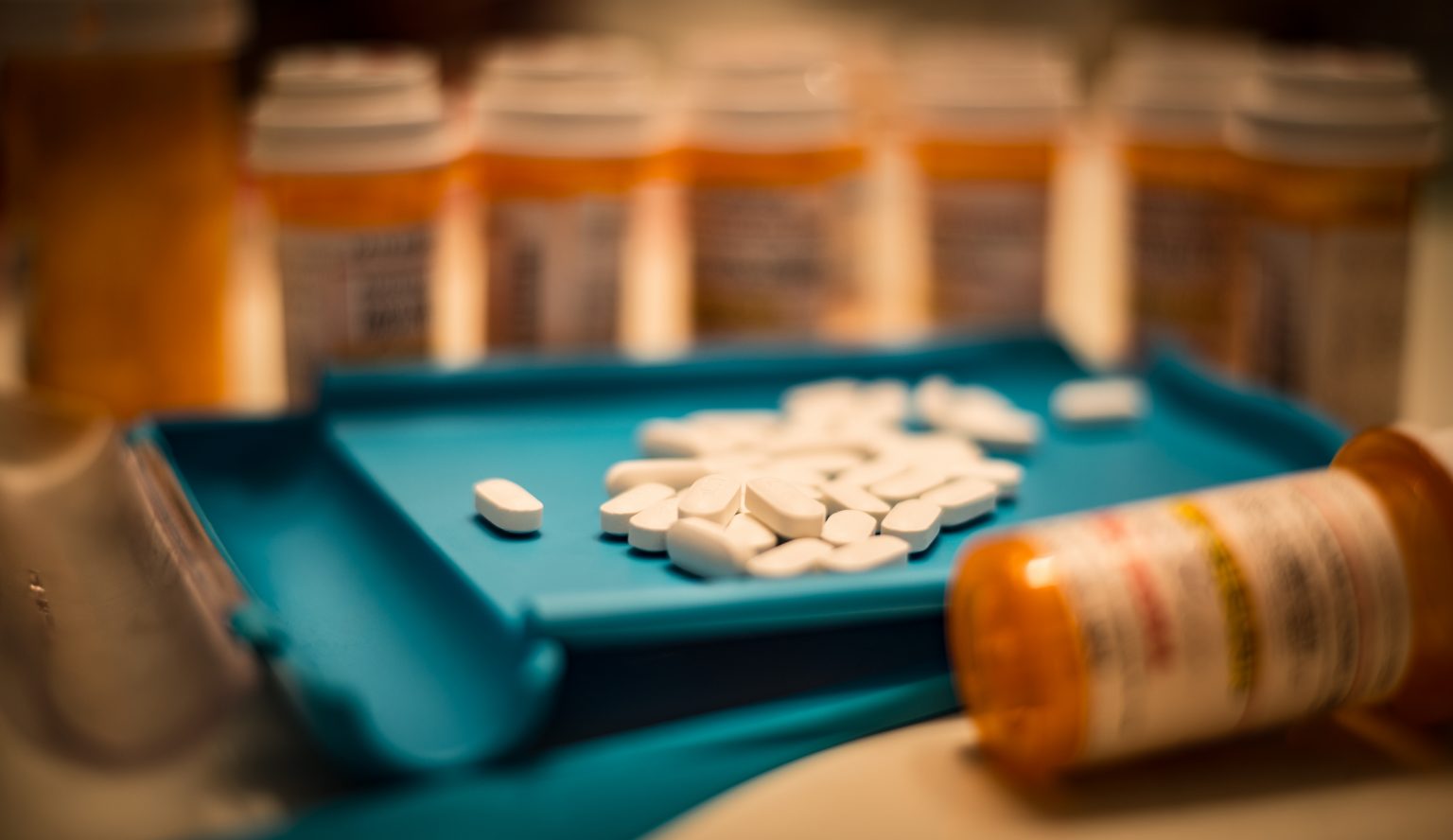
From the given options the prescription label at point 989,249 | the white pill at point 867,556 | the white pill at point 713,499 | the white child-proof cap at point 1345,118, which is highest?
the white child-proof cap at point 1345,118

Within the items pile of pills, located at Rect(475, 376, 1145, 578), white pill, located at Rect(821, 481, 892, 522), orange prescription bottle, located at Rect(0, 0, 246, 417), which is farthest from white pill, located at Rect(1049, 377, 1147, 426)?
orange prescription bottle, located at Rect(0, 0, 246, 417)

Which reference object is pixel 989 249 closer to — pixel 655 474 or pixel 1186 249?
pixel 1186 249

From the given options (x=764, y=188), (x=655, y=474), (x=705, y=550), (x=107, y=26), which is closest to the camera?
(x=705, y=550)

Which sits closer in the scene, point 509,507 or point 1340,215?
point 509,507

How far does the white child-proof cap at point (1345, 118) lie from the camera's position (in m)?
0.78

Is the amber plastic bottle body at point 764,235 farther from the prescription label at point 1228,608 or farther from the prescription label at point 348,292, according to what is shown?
the prescription label at point 1228,608

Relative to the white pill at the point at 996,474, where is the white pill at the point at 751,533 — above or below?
above

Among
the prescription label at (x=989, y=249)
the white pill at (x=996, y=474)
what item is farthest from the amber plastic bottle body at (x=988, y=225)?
the white pill at (x=996, y=474)

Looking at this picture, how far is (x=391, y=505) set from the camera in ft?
2.01

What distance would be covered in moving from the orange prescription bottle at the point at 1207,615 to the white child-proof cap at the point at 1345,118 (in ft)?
1.19

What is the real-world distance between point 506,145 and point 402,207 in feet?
0.25

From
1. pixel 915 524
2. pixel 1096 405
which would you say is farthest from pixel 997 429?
pixel 915 524

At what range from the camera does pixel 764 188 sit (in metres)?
0.89

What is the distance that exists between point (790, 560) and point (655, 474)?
123mm
